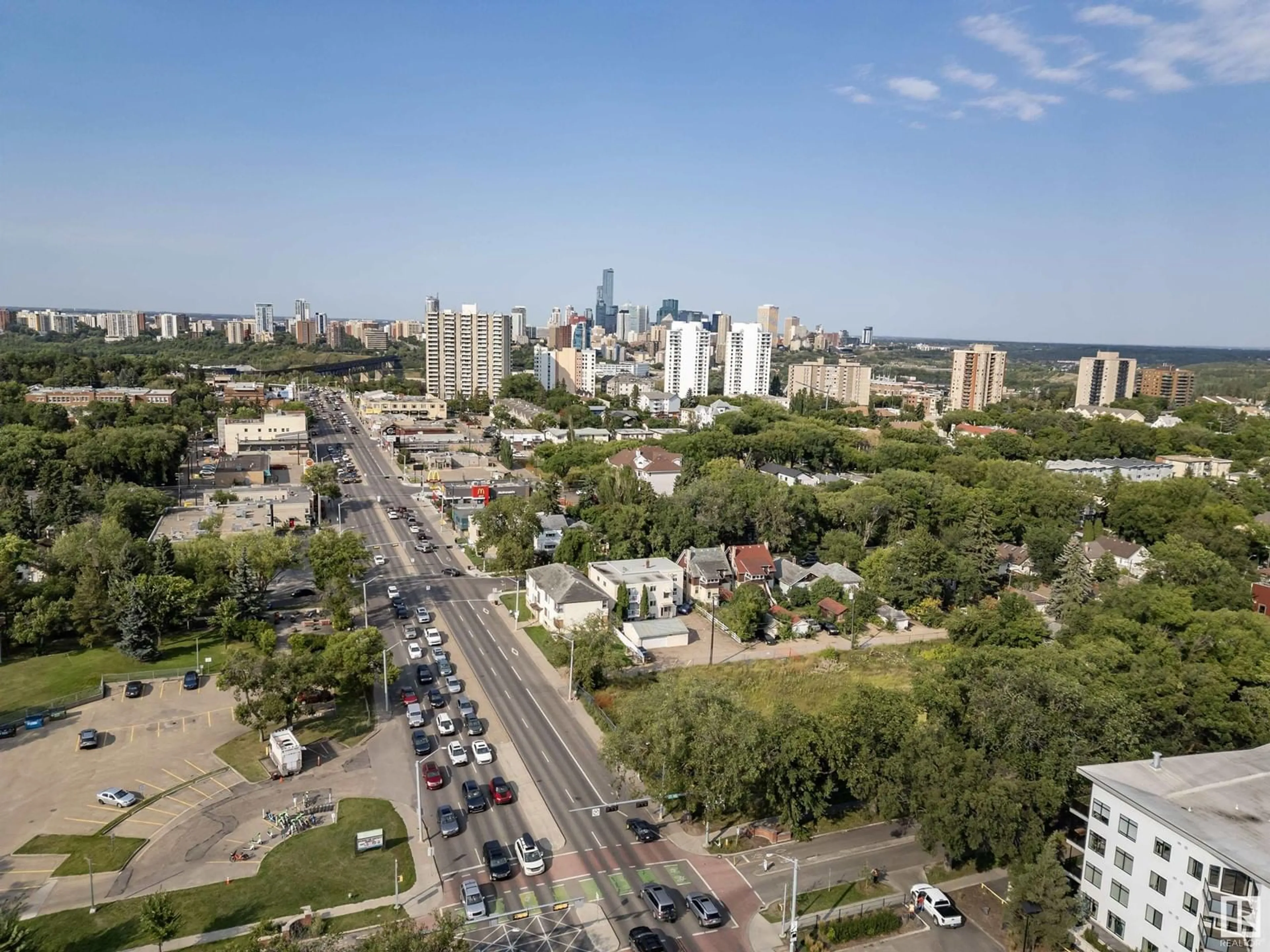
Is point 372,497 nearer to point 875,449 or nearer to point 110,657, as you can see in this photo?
point 110,657

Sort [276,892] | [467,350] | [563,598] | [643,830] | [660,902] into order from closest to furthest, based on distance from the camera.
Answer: [660,902], [276,892], [643,830], [563,598], [467,350]

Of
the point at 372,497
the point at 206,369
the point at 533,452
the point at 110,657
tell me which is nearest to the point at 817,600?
the point at 110,657

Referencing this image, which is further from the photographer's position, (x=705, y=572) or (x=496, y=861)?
(x=705, y=572)

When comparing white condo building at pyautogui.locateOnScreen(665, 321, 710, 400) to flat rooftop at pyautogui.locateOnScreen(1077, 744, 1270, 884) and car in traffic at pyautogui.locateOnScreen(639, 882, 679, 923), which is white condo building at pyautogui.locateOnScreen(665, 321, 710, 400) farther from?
car in traffic at pyautogui.locateOnScreen(639, 882, 679, 923)

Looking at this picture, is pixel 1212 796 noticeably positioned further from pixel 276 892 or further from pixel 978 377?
pixel 978 377

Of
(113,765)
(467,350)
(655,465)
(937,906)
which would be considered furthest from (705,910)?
(467,350)

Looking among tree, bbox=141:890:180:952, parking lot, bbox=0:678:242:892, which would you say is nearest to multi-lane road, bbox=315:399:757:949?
tree, bbox=141:890:180:952
